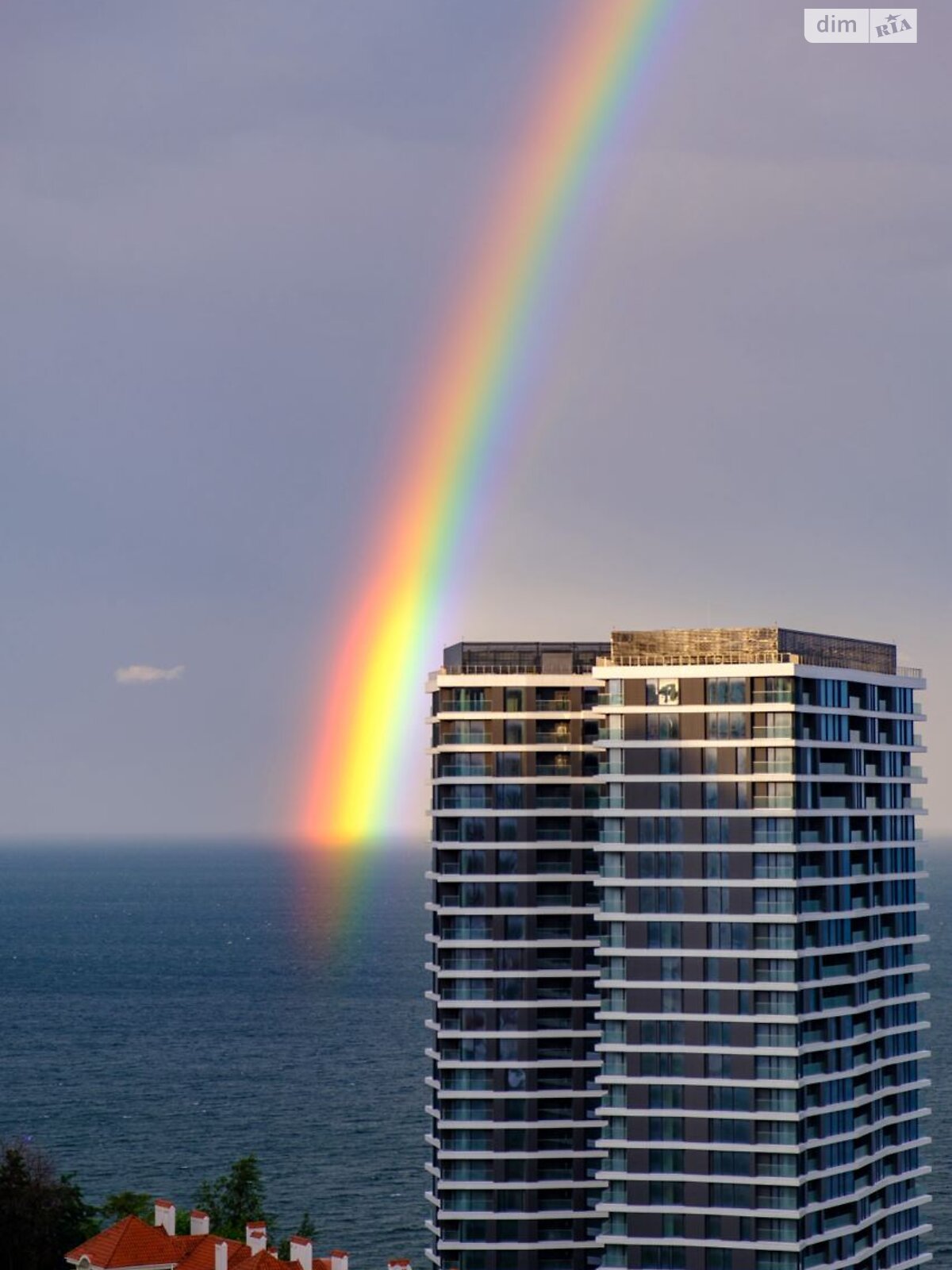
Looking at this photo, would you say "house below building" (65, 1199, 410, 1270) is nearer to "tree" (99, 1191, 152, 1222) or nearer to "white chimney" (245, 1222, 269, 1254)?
"white chimney" (245, 1222, 269, 1254)

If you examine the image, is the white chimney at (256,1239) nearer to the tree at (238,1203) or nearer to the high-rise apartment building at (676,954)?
the high-rise apartment building at (676,954)

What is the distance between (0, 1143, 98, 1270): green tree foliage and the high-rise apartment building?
1681cm

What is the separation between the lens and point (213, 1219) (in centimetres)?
9656

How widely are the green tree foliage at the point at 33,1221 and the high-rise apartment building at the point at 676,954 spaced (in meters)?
16.8

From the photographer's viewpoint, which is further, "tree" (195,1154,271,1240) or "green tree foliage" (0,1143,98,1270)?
"tree" (195,1154,271,1240)

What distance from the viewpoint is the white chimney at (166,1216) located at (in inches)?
2972

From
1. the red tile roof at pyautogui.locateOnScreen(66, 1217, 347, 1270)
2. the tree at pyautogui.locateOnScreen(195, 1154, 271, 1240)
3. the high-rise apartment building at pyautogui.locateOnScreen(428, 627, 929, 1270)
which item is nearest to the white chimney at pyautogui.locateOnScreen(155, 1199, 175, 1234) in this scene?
the red tile roof at pyautogui.locateOnScreen(66, 1217, 347, 1270)

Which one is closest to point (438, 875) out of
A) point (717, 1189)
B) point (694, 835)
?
point (694, 835)

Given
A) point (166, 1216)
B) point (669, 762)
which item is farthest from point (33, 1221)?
point (669, 762)

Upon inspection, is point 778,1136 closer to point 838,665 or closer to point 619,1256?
point 619,1256

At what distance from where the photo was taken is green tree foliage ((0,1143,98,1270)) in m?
82.0

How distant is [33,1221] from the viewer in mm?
82375

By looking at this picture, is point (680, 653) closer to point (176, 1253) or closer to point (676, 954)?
point (676, 954)

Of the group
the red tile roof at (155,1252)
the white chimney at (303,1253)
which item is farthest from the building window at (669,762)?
the white chimney at (303,1253)
